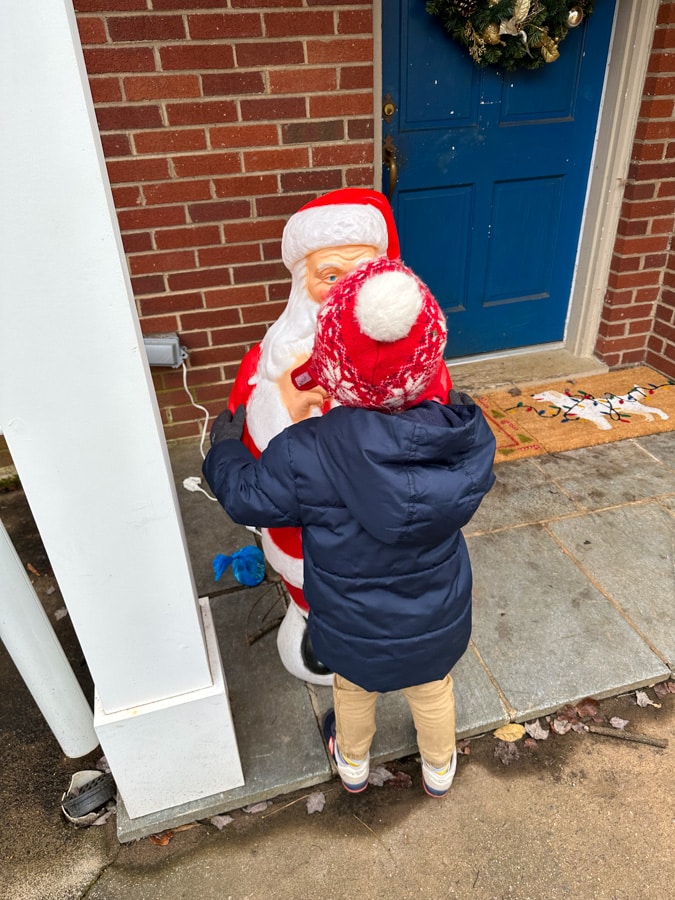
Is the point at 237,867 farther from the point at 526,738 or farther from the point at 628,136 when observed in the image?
the point at 628,136

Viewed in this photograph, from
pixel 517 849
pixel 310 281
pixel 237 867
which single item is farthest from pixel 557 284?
pixel 237 867

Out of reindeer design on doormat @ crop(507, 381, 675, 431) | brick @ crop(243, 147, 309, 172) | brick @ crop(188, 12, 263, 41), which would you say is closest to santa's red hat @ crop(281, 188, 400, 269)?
brick @ crop(243, 147, 309, 172)

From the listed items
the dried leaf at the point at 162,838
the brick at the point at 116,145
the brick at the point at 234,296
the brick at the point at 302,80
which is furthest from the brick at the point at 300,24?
the dried leaf at the point at 162,838

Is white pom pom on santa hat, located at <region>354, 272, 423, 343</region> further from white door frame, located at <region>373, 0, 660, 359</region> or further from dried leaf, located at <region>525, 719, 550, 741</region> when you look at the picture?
white door frame, located at <region>373, 0, 660, 359</region>

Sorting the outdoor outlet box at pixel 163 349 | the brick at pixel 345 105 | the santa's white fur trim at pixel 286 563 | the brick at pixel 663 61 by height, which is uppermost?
the brick at pixel 663 61

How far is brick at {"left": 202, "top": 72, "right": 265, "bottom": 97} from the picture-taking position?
3081 mm

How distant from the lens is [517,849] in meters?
1.99

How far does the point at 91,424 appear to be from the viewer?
1.45 meters

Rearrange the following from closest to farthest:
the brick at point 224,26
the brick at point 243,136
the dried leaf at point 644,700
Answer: the dried leaf at point 644,700, the brick at point 224,26, the brick at point 243,136

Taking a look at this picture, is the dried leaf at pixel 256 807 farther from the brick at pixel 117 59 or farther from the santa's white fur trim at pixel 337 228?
the brick at pixel 117 59

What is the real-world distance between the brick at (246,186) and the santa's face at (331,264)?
5.22 feet

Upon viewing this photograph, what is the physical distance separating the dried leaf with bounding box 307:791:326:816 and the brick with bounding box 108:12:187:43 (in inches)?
125

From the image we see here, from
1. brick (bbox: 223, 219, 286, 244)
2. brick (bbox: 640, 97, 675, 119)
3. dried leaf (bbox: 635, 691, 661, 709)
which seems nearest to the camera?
dried leaf (bbox: 635, 691, 661, 709)

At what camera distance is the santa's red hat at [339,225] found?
1.95 meters
